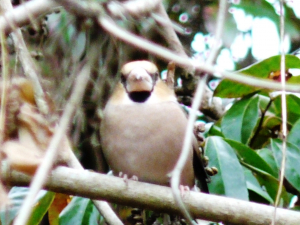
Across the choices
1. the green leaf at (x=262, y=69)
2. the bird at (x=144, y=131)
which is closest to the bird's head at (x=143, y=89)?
the bird at (x=144, y=131)

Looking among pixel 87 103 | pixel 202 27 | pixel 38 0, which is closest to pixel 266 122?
pixel 202 27

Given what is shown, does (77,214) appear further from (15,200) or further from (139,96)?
(139,96)

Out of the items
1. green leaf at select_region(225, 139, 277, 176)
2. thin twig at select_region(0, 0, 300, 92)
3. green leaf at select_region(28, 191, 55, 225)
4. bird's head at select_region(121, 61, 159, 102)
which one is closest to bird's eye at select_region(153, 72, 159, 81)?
bird's head at select_region(121, 61, 159, 102)

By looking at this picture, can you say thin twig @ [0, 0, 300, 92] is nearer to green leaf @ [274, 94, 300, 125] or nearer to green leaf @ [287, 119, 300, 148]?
green leaf @ [287, 119, 300, 148]

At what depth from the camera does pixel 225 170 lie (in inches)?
91.0

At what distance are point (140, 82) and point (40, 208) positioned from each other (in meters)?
0.67

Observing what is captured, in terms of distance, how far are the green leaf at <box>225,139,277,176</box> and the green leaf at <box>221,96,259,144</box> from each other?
153mm

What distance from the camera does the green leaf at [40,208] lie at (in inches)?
82.9

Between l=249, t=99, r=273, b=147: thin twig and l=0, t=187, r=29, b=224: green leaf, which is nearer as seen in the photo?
l=0, t=187, r=29, b=224: green leaf

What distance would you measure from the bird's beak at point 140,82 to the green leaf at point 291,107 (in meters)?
0.64

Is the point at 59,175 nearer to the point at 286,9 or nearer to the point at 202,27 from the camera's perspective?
the point at 202,27

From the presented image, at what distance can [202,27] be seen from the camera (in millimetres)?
3059

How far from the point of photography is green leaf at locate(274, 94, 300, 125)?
2631 mm

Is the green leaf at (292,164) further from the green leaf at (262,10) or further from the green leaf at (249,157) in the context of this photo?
the green leaf at (262,10)
